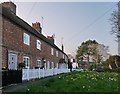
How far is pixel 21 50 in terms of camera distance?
1002 inches

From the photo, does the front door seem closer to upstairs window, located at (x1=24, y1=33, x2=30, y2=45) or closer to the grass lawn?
upstairs window, located at (x1=24, y1=33, x2=30, y2=45)

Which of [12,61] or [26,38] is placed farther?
[26,38]

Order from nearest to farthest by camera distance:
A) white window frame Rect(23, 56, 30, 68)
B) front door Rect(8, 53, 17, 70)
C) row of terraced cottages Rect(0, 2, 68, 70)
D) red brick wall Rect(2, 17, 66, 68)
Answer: row of terraced cottages Rect(0, 2, 68, 70) < red brick wall Rect(2, 17, 66, 68) < front door Rect(8, 53, 17, 70) < white window frame Rect(23, 56, 30, 68)

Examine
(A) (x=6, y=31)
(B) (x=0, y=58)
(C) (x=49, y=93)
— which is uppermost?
(A) (x=6, y=31)

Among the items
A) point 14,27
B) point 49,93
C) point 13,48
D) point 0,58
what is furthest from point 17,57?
point 49,93

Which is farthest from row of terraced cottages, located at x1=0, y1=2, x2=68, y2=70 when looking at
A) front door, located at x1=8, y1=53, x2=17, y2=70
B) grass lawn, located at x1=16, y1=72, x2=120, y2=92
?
grass lawn, located at x1=16, y1=72, x2=120, y2=92

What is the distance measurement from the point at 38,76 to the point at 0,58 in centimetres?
782

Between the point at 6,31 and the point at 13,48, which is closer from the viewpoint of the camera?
the point at 6,31

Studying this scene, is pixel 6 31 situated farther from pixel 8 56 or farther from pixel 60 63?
pixel 60 63

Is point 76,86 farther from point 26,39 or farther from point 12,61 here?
point 26,39

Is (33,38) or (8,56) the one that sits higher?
(33,38)

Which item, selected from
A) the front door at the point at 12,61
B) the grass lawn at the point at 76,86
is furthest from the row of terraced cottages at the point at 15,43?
the grass lawn at the point at 76,86

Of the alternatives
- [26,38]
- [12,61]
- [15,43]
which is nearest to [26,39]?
[26,38]

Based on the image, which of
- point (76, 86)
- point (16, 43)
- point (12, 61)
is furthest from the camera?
point (16, 43)
